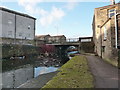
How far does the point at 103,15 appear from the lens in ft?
65.1

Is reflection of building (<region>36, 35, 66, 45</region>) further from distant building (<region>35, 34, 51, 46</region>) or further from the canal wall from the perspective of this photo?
the canal wall

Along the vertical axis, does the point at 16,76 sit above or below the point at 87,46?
below

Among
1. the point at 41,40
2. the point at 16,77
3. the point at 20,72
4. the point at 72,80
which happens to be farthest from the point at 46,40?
the point at 72,80

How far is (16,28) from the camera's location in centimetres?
2823

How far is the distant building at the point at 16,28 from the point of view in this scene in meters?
25.2

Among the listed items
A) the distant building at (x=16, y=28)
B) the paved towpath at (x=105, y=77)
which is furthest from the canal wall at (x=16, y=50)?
the paved towpath at (x=105, y=77)

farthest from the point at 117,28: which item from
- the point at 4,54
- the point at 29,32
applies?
the point at 29,32

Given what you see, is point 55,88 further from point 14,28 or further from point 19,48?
point 14,28

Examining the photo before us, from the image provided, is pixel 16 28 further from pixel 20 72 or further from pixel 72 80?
pixel 72 80

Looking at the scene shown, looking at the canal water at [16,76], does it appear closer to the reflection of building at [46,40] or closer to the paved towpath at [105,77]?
the paved towpath at [105,77]

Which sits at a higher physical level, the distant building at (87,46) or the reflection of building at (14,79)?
the distant building at (87,46)

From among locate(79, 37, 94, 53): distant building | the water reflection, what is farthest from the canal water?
locate(79, 37, 94, 53): distant building

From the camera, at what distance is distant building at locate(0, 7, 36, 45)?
82.7ft

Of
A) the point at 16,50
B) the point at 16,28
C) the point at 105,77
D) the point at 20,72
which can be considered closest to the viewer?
the point at 105,77
